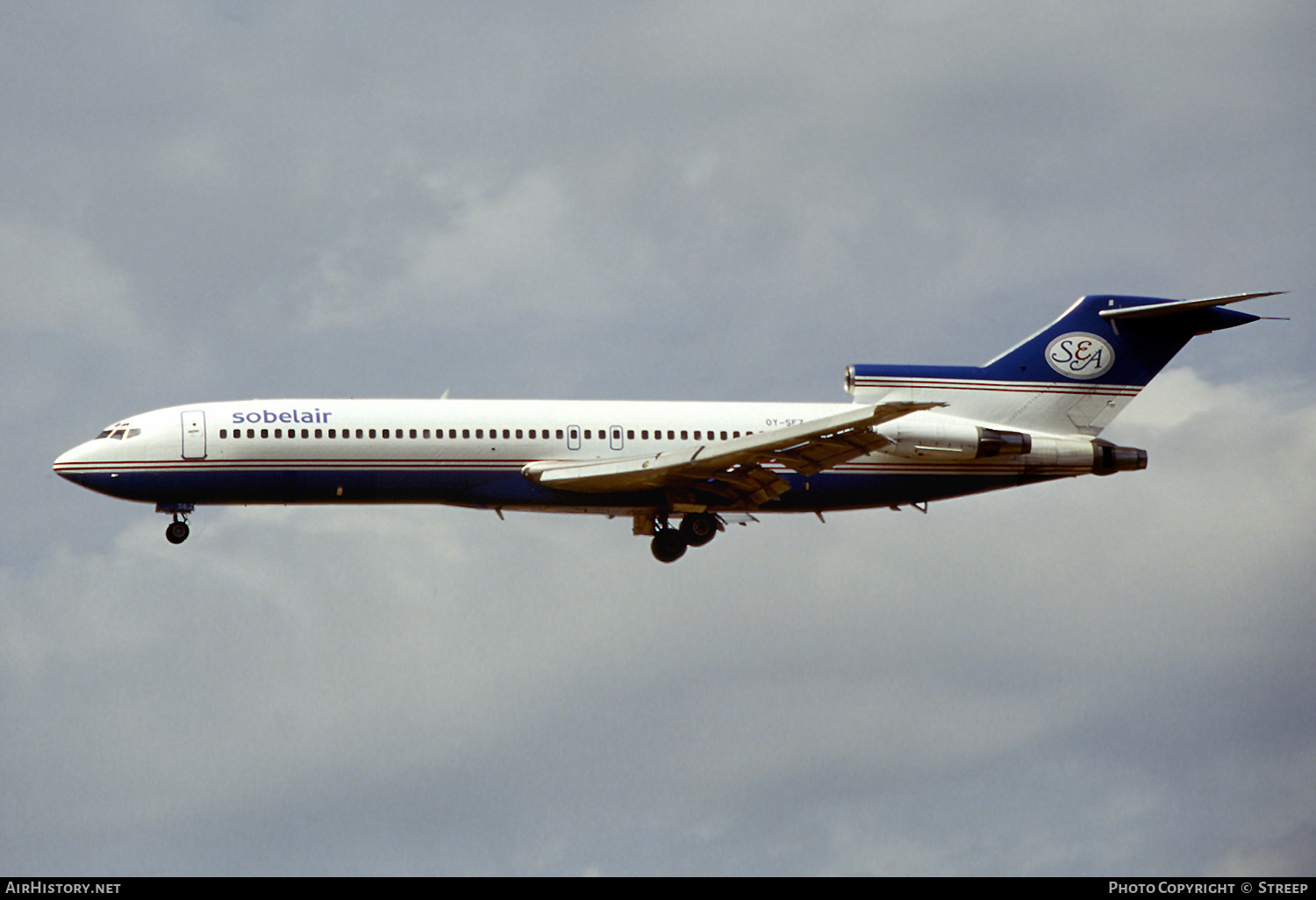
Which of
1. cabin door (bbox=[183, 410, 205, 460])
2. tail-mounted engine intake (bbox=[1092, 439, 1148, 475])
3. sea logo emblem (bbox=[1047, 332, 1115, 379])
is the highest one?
sea logo emblem (bbox=[1047, 332, 1115, 379])

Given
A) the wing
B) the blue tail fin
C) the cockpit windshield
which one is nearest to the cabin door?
the cockpit windshield

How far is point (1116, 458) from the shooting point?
172 ft

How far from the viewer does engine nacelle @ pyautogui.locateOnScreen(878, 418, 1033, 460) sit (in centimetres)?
5134

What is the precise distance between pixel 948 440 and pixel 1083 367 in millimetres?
5623

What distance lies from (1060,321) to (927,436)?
6.67m

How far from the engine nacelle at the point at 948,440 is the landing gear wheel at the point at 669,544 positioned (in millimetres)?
6525

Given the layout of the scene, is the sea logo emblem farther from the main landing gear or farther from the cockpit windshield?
the cockpit windshield

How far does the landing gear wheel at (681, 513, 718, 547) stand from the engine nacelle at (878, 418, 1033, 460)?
5.39 meters
